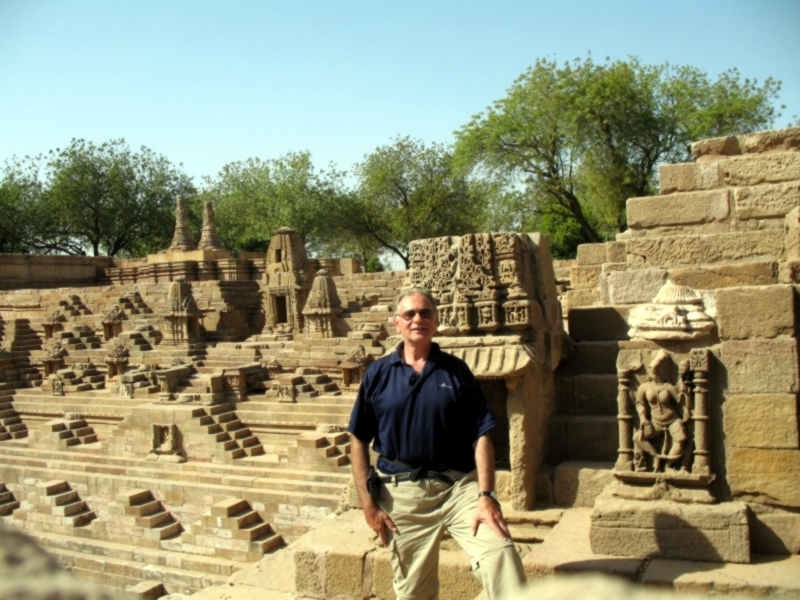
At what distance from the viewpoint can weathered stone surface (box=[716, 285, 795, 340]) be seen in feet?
11.9

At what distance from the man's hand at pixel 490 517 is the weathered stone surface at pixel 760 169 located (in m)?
4.70

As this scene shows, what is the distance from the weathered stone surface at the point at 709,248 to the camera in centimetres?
563

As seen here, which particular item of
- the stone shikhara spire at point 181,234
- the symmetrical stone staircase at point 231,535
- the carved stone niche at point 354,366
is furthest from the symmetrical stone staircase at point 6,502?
the stone shikhara spire at point 181,234

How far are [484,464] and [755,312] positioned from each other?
1742mm

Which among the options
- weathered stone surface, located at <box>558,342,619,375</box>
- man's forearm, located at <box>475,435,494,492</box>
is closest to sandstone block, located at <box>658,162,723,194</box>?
weathered stone surface, located at <box>558,342,619,375</box>

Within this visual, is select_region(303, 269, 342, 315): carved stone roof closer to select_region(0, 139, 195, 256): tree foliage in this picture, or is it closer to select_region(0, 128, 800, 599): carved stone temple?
select_region(0, 128, 800, 599): carved stone temple

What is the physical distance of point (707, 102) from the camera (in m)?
24.4

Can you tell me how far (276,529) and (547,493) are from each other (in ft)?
24.5

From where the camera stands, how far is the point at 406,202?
33.3m

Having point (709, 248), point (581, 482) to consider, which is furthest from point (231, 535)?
point (709, 248)

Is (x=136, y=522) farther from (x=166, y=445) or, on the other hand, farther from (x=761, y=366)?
(x=761, y=366)

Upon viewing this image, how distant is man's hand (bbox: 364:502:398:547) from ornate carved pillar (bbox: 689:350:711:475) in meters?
1.65

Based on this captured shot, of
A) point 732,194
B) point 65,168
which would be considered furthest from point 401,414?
point 65,168

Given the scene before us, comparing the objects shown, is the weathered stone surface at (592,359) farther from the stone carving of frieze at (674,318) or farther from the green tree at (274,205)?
the green tree at (274,205)
